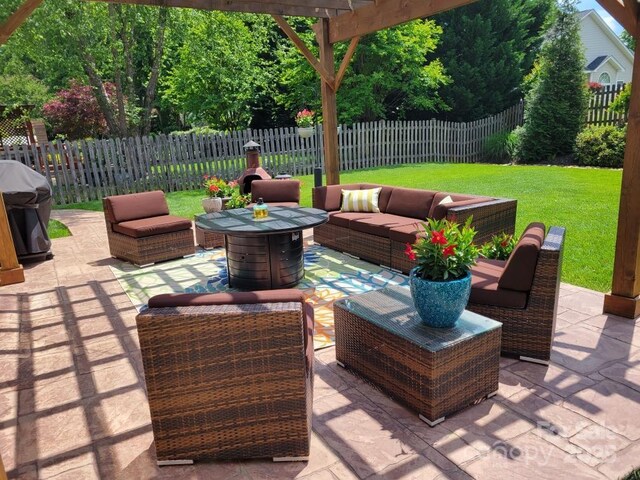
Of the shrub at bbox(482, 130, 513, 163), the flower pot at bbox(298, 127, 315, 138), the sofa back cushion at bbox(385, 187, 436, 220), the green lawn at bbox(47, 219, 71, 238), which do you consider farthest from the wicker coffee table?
the shrub at bbox(482, 130, 513, 163)

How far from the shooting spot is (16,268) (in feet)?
17.3

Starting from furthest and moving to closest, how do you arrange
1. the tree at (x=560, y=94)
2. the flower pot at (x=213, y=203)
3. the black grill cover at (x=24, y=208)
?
the tree at (x=560, y=94) < the flower pot at (x=213, y=203) < the black grill cover at (x=24, y=208)

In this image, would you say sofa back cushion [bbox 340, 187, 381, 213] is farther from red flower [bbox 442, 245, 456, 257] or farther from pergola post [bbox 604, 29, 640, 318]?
red flower [bbox 442, 245, 456, 257]

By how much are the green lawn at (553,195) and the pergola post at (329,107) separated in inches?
79.3

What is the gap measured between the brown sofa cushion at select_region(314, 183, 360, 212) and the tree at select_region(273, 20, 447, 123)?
1070 centimetres

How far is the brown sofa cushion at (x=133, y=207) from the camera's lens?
5.91 m

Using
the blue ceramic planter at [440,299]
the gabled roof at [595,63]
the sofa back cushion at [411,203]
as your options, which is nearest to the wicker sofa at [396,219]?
the sofa back cushion at [411,203]

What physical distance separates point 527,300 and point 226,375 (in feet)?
6.47

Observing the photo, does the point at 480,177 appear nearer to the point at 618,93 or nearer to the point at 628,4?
the point at 618,93

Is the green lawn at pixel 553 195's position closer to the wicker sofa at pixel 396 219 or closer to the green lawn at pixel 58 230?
the wicker sofa at pixel 396 219

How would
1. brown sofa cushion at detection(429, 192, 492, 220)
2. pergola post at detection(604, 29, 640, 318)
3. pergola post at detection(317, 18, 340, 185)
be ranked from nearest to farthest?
pergola post at detection(604, 29, 640, 318)
brown sofa cushion at detection(429, 192, 492, 220)
pergola post at detection(317, 18, 340, 185)

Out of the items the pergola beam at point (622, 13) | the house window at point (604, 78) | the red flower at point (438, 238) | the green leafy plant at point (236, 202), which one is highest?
the house window at point (604, 78)

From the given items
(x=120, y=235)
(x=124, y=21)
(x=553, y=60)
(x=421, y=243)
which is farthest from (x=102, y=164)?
(x=553, y=60)

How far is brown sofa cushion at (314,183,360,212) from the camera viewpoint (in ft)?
20.5
